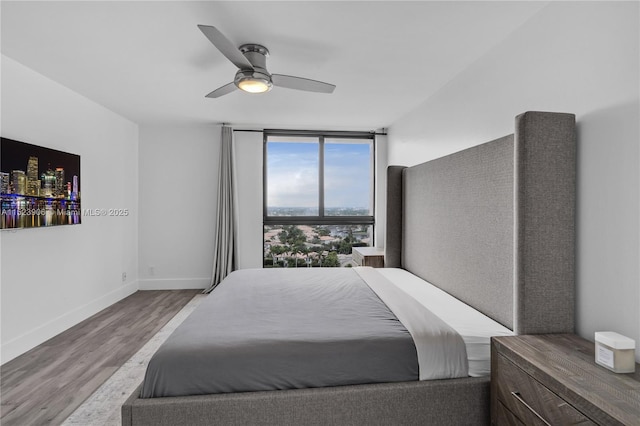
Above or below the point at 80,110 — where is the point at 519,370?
below

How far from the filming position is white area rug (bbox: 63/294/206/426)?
6.23 ft

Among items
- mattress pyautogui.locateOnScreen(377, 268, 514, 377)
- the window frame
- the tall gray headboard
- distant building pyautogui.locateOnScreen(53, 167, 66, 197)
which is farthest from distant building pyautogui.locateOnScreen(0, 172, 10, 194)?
the tall gray headboard

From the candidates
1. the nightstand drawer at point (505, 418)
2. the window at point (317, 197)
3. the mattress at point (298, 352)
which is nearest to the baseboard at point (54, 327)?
the mattress at point (298, 352)

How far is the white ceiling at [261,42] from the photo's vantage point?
1.94 meters

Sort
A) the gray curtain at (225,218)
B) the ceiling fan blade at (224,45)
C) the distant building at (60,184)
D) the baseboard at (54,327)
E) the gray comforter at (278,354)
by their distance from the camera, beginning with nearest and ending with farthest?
1. the gray comforter at (278,354)
2. the ceiling fan blade at (224,45)
3. the baseboard at (54,327)
4. the distant building at (60,184)
5. the gray curtain at (225,218)

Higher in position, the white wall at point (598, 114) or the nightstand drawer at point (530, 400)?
the white wall at point (598, 114)

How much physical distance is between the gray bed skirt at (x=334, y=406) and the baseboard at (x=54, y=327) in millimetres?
1989

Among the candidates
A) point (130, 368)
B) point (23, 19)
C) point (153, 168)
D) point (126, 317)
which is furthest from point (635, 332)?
point (153, 168)

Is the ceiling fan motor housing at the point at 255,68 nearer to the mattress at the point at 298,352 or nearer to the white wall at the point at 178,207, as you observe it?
the mattress at the point at 298,352

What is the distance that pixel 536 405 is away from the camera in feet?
4.24

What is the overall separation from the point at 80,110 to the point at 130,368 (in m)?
2.72

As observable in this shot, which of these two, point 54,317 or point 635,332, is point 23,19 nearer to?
point 54,317

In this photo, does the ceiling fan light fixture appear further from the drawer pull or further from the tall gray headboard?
the drawer pull

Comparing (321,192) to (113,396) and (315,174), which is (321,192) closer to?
(315,174)
